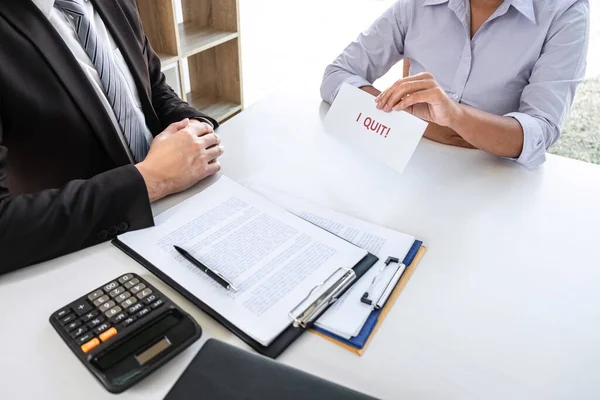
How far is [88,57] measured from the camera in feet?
3.08

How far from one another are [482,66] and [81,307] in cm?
111

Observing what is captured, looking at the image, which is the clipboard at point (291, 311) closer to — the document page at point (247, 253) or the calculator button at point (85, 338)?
the document page at point (247, 253)

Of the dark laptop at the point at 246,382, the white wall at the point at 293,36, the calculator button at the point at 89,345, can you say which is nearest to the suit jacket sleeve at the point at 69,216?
the calculator button at the point at 89,345

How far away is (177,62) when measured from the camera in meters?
2.12

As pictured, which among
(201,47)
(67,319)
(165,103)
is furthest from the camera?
(201,47)

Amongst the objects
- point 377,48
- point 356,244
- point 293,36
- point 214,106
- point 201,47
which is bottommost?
point 214,106

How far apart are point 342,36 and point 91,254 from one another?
131 inches

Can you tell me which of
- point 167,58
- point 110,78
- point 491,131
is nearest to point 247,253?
point 110,78

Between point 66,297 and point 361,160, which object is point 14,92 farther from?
point 361,160

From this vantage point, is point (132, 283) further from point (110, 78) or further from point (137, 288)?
point (110, 78)

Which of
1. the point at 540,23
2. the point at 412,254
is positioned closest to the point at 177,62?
the point at 540,23

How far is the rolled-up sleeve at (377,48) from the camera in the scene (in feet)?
4.34

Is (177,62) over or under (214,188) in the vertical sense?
under

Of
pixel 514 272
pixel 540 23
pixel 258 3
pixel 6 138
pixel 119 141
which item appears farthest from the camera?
pixel 258 3
